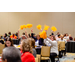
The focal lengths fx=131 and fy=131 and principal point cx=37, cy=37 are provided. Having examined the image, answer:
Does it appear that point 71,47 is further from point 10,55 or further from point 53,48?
point 10,55

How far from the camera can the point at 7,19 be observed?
14.6 m

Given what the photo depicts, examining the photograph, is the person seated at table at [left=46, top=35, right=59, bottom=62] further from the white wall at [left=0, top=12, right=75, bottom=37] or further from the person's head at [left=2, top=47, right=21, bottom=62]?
the white wall at [left=0, top=12, right=75, bottom=37]

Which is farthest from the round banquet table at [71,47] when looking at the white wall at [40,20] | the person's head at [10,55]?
the person's head at [10,55]

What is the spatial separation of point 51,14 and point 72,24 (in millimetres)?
2446

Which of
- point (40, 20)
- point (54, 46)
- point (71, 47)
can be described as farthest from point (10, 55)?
point (40, 20)

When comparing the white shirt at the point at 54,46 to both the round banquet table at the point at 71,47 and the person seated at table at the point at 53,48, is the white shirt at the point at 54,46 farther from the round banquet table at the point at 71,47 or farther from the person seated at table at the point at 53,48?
the round banquet table at the point at 71,47

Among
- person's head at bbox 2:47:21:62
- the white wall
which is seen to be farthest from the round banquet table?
person's head at bbox 2:47:21:62
